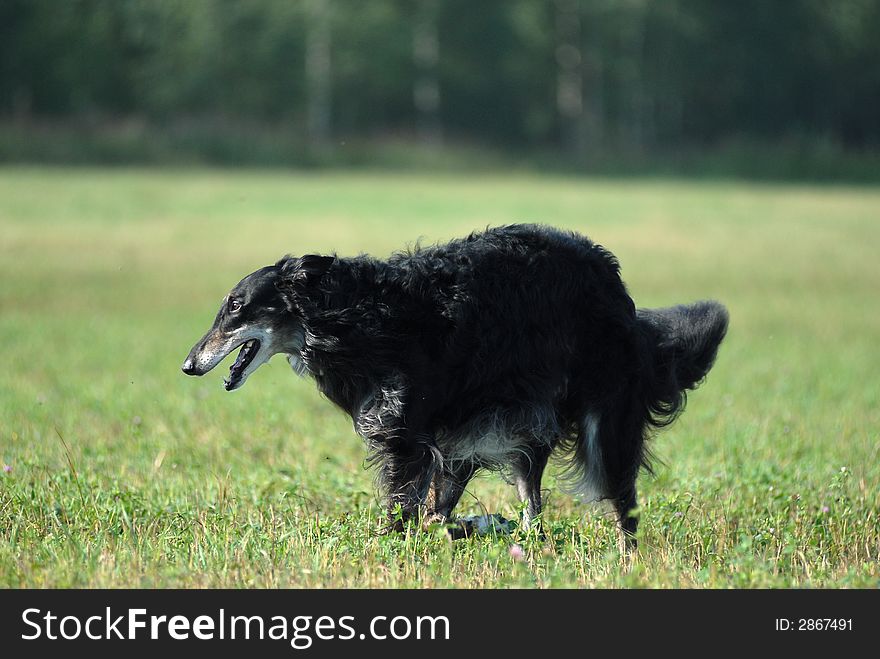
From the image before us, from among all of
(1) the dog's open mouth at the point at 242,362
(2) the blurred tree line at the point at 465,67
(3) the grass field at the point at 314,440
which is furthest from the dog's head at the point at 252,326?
(2) the blurred tree line at the point at 465,67

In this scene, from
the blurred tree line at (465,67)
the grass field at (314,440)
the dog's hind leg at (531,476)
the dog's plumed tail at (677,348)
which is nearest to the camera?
the grass field at (314,440)

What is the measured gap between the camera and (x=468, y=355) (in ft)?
20.2

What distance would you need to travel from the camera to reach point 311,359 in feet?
20.2

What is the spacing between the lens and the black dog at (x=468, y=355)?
6055mm

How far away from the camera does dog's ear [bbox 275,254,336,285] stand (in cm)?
603

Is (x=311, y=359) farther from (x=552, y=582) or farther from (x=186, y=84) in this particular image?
(x=186, y=84)

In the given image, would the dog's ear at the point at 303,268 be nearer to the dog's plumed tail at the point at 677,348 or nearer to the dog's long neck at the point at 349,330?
the dog's long neck at the point at 349,330

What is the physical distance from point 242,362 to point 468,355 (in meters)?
1.17

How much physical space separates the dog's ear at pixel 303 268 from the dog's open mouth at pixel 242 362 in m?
0.38

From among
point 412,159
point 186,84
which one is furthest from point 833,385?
point 186,84

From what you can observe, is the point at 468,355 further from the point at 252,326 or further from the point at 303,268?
the point at 252,326

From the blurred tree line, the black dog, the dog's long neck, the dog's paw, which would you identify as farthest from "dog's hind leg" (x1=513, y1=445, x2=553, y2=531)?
A: the blurred tree line

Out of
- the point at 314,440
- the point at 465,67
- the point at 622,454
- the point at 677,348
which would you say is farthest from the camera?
the point at 465,67

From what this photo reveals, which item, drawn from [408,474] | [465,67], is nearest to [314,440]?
[408,474]
